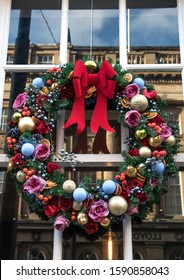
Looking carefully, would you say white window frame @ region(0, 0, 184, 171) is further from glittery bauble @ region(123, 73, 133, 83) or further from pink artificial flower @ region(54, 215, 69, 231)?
pink artificial flower @ region(54, 215, 69, 231)

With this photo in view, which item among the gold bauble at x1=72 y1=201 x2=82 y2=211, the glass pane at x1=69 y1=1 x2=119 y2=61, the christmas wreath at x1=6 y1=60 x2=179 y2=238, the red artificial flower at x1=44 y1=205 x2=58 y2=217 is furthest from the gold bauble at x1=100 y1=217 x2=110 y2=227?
the glass pane at x1=69 y1=1 x2=119 y2=61

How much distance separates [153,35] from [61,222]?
158 centimetres

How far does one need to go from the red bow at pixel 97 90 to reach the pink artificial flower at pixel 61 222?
58cm

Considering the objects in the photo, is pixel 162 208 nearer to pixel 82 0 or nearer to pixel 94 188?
pixel 94 188

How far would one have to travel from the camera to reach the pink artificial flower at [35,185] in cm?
233

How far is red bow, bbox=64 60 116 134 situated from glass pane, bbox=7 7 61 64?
0.45 meters

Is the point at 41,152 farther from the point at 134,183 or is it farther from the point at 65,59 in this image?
the point at 65,59

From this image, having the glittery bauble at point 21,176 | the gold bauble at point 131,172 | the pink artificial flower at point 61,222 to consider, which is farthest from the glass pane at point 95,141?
the pink artificial flower at point 61,222

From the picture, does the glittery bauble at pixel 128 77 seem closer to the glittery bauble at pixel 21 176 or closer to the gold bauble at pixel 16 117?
the gold bauble at pixel 16 117

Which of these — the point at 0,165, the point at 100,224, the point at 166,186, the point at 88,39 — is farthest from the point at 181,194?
the point at 88,39

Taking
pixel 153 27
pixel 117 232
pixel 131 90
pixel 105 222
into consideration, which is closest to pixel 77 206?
pixel 105 222

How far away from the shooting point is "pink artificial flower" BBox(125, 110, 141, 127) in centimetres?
248

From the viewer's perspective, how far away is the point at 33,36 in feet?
10.3
